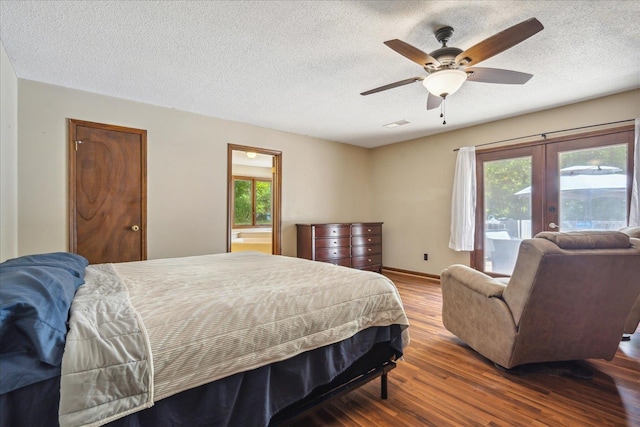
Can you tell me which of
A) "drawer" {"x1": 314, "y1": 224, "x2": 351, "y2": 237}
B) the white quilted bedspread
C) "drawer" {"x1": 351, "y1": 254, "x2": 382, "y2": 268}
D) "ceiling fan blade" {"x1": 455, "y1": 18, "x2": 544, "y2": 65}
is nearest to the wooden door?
the white quilted bedspread

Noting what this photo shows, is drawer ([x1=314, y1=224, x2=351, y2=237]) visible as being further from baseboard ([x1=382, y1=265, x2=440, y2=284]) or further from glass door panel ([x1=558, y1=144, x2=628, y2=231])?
glass door panel ([x1=558, y1=144, x2=628, y2=231])

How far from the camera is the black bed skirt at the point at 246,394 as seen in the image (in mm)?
801

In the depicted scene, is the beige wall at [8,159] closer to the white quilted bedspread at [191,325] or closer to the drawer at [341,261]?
the white quilted bedspread at [191,325]

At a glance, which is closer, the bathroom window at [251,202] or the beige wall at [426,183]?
the beige wall at [426,183]

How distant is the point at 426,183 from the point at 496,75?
9.66 feet

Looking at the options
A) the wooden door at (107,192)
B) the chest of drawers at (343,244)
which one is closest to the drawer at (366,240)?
the chest of drawers at (343,244)

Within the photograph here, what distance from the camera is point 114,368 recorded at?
87 centimetres

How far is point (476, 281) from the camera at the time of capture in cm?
224

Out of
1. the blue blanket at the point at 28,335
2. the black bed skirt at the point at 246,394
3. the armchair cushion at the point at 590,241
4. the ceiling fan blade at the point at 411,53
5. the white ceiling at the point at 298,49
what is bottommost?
the black bed skirt at the point at 246,394

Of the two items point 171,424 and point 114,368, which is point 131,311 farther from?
point 171,424

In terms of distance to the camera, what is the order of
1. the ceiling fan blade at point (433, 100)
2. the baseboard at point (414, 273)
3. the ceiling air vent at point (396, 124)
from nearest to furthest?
the ceiling fan blade at point (433, 100) → the ceiling air vent at point (396, 124) → the baseboard at point (414, 273)

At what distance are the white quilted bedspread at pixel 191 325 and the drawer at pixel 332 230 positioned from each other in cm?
263

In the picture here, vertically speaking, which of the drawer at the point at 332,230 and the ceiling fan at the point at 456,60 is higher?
the ceiling fan at the point at 456,60

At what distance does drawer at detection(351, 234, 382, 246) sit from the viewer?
5.02 m
